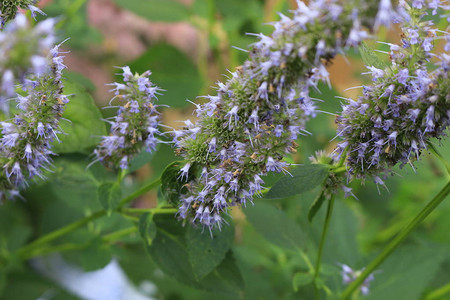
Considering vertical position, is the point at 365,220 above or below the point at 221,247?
below

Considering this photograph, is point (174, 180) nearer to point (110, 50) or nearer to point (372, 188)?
point (372, 188)

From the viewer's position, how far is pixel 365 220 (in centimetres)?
140

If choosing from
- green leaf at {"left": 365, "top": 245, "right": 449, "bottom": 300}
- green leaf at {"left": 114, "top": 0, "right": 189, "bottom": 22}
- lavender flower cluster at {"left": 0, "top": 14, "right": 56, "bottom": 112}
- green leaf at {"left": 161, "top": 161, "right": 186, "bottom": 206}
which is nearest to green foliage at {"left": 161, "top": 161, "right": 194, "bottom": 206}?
green leaf at {"left": 161, "top": 161, "right": 186, "bottom": 206}

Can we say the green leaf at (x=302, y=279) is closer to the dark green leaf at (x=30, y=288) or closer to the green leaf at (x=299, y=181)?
the green leaf at (x=299, y=181)

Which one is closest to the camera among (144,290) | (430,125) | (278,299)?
(430,125)

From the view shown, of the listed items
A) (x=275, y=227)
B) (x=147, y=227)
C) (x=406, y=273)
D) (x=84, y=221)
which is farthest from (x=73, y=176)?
(x=406, y=273)

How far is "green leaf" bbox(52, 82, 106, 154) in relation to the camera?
673mm

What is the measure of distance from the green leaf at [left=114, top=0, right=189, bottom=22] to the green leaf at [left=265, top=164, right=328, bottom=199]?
0.77 meters

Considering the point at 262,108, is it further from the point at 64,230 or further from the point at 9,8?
the point at 64,230

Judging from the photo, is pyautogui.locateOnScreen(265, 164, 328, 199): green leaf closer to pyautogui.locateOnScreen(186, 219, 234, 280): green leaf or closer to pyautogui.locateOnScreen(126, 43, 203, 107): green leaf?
pyautogui.locateOnScreen(186, 219, 234, 280): green leaf

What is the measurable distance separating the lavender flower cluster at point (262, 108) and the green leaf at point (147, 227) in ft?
0.24

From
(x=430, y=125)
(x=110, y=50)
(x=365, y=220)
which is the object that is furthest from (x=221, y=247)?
(x=110, y=50)

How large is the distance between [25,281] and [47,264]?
15 centimetres

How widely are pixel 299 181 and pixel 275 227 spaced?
29 centimetres
